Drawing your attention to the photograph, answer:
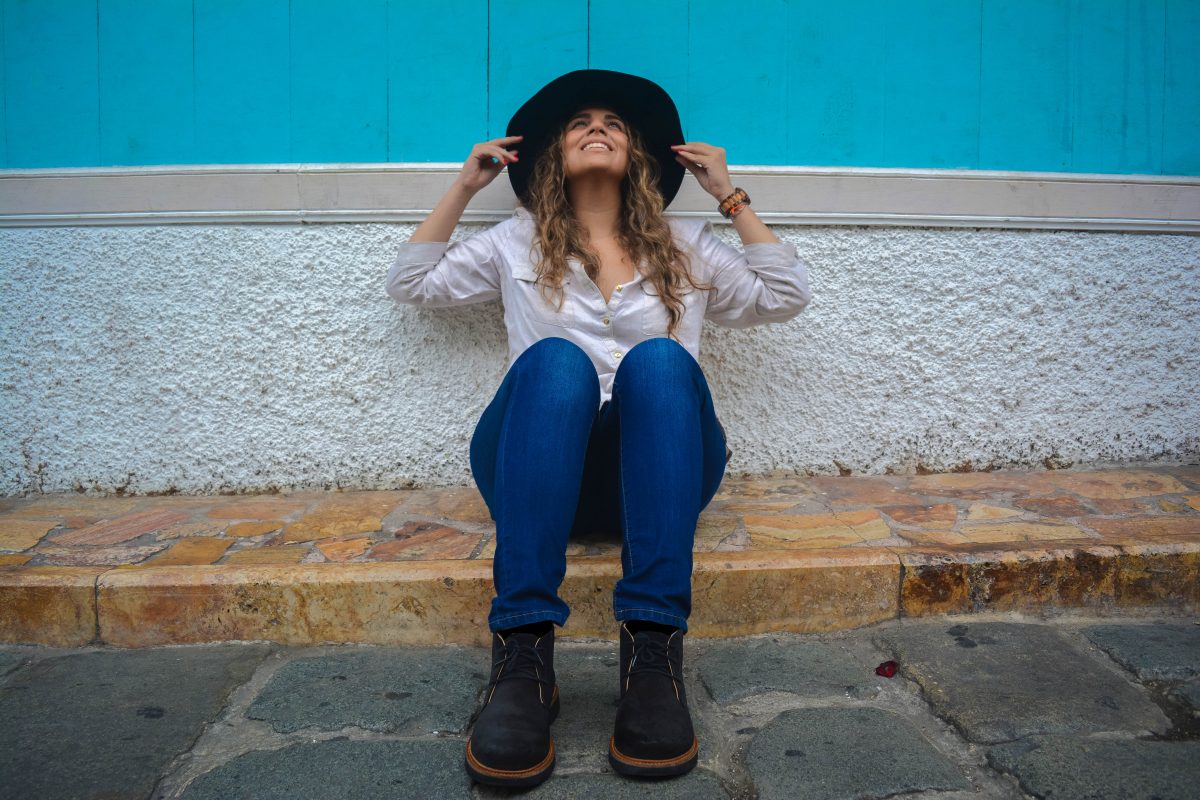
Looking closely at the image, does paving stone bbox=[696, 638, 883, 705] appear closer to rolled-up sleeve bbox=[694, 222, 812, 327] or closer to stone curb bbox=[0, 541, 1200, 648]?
stone curb bbox=[0, 541, 1200, 648]

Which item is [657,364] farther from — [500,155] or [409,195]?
[409,195]

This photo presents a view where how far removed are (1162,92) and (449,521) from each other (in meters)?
2.93

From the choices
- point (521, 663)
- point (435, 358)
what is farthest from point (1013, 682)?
point (435, 358)

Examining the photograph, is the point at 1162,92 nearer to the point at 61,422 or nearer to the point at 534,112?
the point at 534,112

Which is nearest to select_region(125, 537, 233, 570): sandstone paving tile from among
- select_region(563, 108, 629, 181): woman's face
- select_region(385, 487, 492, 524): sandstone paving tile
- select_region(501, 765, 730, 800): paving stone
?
select_region(385, 487, 492, 524): sandstone paving tile

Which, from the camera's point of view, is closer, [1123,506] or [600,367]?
[600,367]

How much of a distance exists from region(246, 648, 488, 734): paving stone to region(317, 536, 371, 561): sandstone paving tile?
0.30 meters

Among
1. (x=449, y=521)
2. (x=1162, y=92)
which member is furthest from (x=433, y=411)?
(x=1162, y=92)

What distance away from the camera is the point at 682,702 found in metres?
1.64

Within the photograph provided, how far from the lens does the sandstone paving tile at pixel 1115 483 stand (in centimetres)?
272

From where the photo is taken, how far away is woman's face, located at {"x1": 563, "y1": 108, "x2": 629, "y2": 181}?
2.35 m

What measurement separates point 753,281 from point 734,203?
23 centimetres

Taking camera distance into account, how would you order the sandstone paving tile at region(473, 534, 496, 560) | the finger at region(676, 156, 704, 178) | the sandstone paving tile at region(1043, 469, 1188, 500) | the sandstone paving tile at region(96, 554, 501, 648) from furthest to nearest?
the sandstone paving tile at region(1043, 469, 1188, 500), the finger at region(676, 156, 704, 178), the sandstone paving tile at region(473, 534, 496, 560), the sandstone paving tile at region(96, 554, 501, 648)

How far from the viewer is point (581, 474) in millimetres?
1811
